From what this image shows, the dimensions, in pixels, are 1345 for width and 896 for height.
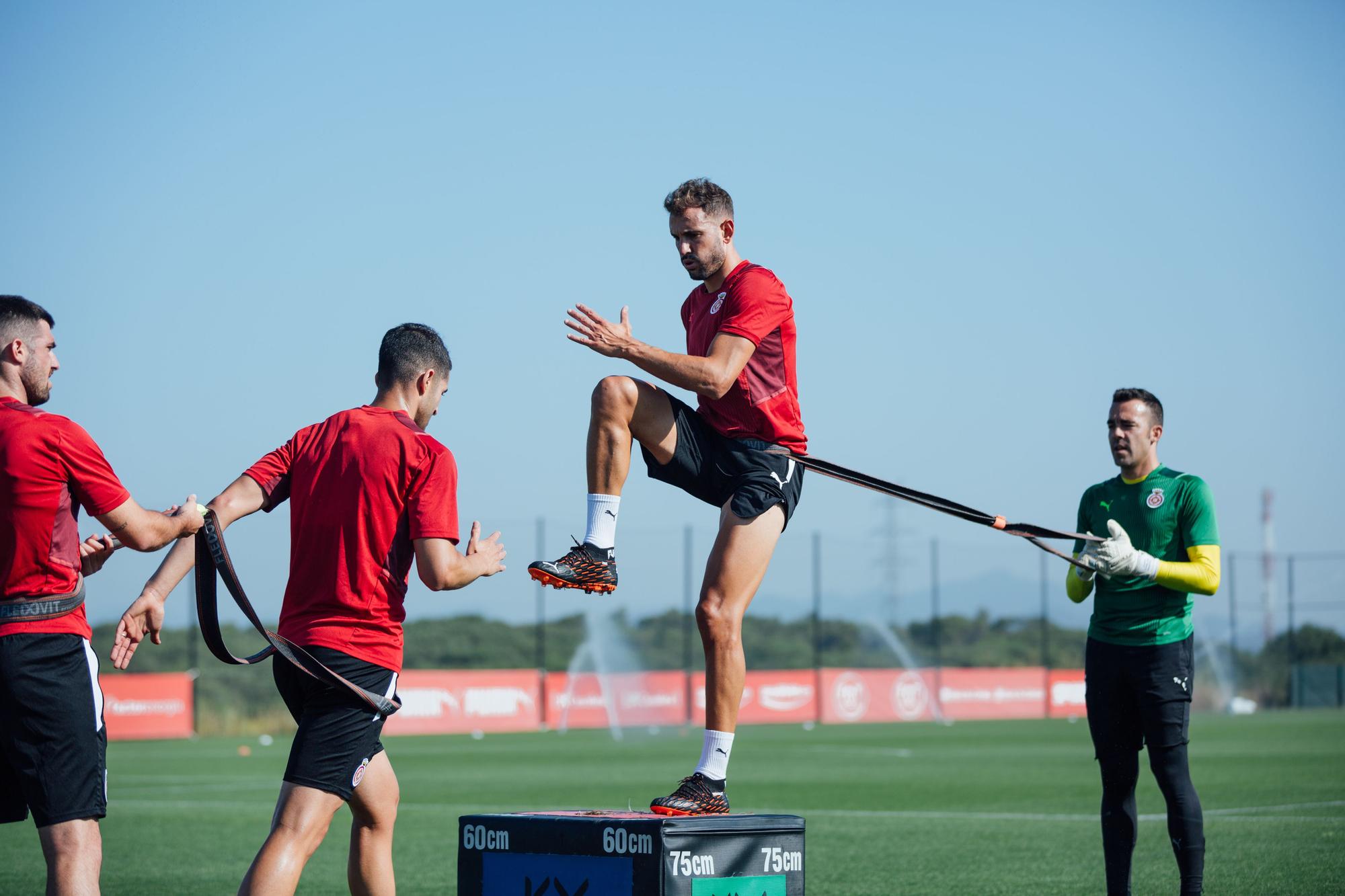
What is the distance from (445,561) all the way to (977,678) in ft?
112

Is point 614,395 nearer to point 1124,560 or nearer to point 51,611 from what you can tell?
point 51,611

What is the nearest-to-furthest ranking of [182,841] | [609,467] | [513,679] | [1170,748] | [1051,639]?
[609,467] < [1170,748] < [182,841] < [513,679] < [1051,639]

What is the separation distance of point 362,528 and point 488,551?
47cm

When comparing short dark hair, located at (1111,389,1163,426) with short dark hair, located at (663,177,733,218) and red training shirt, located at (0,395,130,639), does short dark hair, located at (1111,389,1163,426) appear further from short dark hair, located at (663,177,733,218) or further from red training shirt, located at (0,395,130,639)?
red training shirt, located at (0,395,130,639)

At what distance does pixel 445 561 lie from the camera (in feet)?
16.8

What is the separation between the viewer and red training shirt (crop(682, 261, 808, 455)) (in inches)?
236

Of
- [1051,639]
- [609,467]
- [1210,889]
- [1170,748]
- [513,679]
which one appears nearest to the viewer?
[609,467]

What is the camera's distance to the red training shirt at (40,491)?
5.07m

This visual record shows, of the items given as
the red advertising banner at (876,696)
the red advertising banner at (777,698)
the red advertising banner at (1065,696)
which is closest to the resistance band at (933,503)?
the red advertising banner at (777,698)

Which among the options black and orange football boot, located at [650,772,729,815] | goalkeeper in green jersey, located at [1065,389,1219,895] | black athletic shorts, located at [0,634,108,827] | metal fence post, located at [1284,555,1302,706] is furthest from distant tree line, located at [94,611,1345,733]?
black athletic shorts, located at [0,634,108,827]

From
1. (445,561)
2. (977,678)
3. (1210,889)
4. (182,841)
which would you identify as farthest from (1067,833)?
(977,678)

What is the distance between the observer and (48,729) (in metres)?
5.12

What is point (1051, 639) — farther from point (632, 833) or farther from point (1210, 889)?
point (632, 833)

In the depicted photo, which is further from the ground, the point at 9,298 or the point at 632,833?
the point at 9,298
